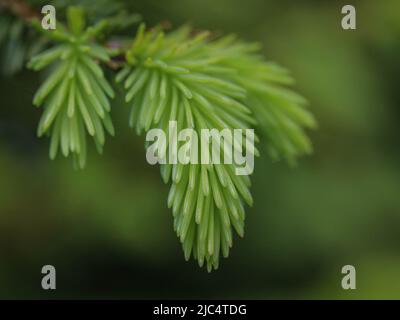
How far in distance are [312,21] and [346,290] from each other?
55cm

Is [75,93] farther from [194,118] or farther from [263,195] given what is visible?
[263,195]

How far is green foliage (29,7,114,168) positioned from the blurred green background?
303mm

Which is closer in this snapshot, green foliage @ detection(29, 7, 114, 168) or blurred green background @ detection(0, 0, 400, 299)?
green foliage @ detection(29, 7, 114, 168)

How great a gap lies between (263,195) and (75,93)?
58 centimetres

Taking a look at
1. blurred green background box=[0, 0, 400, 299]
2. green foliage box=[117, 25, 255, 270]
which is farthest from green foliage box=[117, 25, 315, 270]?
blurred green background box=[0, 0, 400, 299]

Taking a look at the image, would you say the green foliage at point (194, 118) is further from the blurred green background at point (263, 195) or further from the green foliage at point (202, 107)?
the blurred green background at point (263, 195)

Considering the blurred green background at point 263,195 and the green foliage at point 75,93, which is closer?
the green foliage at point 75,93

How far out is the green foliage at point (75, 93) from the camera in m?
0.52

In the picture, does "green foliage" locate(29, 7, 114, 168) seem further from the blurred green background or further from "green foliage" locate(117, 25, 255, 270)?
the blurred green background

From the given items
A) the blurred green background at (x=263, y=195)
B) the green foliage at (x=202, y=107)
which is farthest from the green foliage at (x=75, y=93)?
the blurred green background at (x=263, y=195)

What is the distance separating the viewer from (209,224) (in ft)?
1.66

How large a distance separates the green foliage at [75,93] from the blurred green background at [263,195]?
11.9 inches

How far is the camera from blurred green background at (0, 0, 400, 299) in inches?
37.3

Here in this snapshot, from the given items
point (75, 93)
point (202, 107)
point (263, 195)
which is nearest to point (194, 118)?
point (202, 107)
